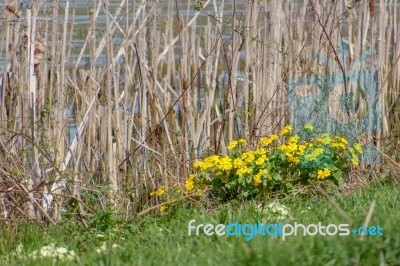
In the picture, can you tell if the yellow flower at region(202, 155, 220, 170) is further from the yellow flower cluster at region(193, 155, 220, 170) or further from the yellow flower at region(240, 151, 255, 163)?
the yellow flower at region(240, 151, 255, 163)

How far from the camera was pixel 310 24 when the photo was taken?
22.8ft

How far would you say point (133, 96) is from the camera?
6707 millimetres

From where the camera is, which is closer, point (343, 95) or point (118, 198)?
point (118, 198)

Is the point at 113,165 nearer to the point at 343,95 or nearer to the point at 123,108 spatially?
the point at 123,108

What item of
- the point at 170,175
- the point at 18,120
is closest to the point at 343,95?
the point at 170,175

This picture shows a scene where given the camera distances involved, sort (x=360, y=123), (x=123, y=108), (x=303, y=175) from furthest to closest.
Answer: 1. (x=360, y=123)
2. (x=123, y=108)
3. (x=303, y=175)

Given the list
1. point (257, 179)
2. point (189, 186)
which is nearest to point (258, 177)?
point (257, 179)

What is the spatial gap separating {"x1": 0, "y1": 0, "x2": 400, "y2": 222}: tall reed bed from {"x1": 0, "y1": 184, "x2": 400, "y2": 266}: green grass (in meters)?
0.30

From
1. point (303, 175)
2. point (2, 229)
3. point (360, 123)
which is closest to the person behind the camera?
point (2, 229)

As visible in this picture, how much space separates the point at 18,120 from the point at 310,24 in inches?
94.6

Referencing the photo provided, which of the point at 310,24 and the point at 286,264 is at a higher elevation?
the point at 310,24

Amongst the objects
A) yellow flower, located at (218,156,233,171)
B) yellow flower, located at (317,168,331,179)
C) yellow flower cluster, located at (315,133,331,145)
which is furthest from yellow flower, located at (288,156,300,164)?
yellow flower, located at (218,156,233,171)

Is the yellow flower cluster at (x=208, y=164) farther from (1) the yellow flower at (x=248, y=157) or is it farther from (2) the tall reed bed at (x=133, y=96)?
(2) the tall reed bed at (x=133, y=96)

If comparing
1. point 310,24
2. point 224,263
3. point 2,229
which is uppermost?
point 310,24
